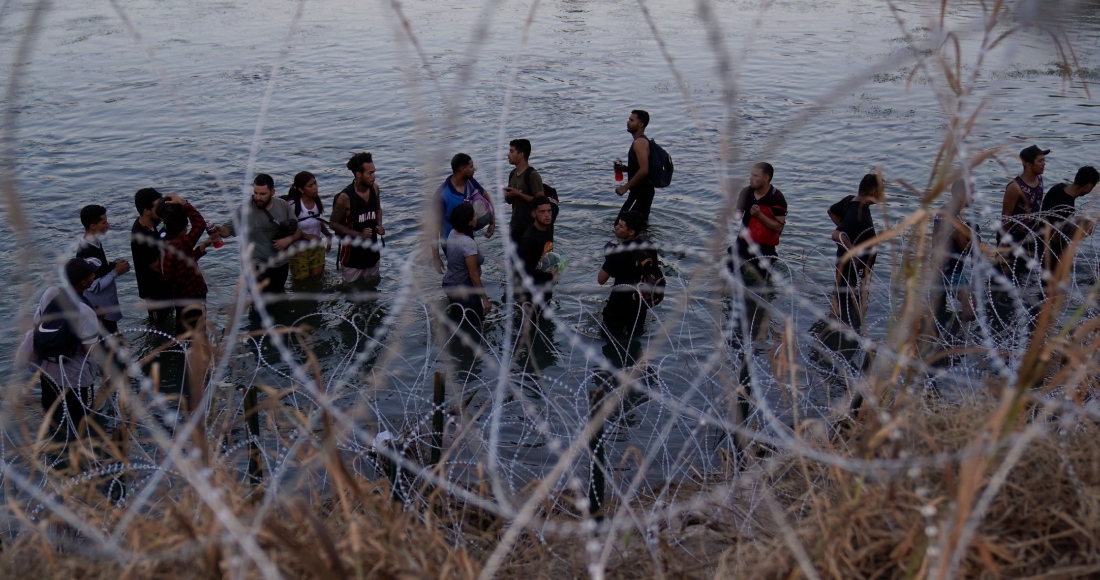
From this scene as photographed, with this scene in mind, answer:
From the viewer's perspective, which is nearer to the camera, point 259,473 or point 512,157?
point 259,473

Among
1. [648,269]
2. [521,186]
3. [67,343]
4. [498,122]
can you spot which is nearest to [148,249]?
[67,343]

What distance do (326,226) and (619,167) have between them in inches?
134

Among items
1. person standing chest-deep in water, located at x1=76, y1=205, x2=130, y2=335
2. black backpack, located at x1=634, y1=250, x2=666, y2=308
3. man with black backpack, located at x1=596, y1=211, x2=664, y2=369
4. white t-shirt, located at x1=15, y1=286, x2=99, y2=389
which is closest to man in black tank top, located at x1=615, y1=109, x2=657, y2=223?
man with black backpack, located at x1=596, y1=211, x2=664, y2=369

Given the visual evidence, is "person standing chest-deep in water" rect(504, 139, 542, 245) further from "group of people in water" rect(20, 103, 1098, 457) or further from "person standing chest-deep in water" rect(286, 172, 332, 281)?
"person standing chest-deep in water" rect(286, 172, 332, 281)

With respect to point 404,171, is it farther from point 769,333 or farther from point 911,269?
point 911,269

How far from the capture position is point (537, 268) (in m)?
8.22

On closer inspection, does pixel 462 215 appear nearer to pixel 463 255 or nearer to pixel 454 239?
pixel 454 239

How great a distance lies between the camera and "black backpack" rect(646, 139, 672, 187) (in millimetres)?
10219

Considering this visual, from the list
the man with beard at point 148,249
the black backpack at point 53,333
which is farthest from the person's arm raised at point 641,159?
the black backpack at point 53,333

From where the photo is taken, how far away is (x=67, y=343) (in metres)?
6.18

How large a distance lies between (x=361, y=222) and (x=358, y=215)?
0.08 m

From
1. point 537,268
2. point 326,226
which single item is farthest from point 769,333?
point 326,226

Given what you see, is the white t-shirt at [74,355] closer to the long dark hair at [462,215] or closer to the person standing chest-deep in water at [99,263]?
the person standing chest-deep in water at [99,263]

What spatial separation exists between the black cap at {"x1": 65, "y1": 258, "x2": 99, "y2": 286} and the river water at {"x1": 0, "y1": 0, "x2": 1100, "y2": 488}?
125 centimetres
